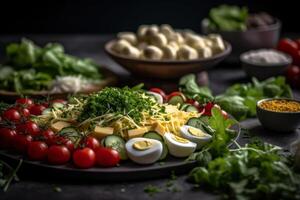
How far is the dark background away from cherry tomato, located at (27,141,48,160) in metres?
3.71

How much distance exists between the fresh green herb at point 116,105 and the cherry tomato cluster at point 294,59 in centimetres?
182

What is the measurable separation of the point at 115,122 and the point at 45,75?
1441 mm

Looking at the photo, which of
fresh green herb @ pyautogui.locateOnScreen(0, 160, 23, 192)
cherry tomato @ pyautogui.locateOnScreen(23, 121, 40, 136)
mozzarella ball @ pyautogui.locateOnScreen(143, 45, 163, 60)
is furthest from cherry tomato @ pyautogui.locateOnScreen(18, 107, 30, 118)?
mozzarella ball @ pyautogui.locateOnScreen(143, 45, 163, 60)

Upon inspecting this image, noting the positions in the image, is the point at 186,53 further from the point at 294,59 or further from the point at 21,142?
the point at 21,142

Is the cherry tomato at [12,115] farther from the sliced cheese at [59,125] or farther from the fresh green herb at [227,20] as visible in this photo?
the fresh green herb at [227,20]

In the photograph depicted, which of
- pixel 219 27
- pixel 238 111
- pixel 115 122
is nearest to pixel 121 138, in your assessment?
pixel 115 122

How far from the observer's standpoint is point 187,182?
10.4ft

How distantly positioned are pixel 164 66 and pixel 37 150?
1.61 metres

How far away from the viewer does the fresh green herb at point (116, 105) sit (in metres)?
3.47

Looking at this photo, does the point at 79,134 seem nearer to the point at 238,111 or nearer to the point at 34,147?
the point at 34,147

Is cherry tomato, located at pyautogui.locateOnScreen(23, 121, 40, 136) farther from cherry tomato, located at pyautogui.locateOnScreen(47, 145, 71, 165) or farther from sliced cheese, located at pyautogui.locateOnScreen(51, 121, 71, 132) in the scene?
cherry tomato, located at pyautogui.locateOnScreen(47, 145, 71, 165)

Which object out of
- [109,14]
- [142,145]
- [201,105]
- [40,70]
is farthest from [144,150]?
[109,14]

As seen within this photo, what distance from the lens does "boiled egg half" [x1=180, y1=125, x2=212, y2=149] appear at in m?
3.35

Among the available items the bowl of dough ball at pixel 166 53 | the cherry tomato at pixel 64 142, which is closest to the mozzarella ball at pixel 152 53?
the bowl of dough ball at pixel 166 53
